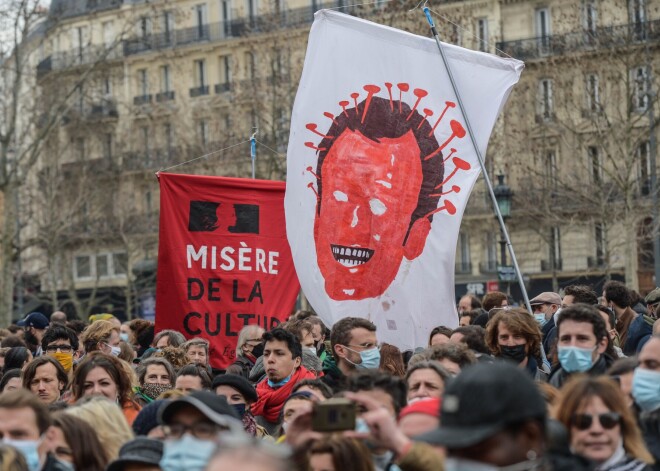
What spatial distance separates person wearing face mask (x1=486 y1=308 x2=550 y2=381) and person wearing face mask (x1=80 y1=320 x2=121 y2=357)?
385 cm

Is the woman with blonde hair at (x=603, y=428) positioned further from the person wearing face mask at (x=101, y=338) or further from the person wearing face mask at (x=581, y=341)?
the person wearing face mask at (x=101, y=338)

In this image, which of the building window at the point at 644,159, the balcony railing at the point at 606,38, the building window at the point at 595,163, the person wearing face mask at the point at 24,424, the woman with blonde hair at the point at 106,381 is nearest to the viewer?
the person wearing face mask at the point at 24,424

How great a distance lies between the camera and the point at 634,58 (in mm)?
32281

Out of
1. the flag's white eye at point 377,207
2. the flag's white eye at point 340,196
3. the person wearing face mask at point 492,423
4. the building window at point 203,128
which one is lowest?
the person wearing face mask at point 492,423

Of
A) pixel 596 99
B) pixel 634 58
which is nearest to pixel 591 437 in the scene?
pixel 634 58

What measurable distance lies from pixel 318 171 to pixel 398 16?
24055mm

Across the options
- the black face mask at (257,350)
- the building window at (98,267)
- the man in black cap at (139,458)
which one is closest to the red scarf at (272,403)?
the black face mask at (257,350)

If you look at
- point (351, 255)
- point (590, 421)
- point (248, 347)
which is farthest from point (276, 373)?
point (590, 421)

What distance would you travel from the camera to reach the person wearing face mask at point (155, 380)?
30.2 feet

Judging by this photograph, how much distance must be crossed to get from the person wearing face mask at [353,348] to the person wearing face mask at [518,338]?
2.46 feet

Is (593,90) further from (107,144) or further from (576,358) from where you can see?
(107,144)

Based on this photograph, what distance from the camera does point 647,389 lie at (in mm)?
6223

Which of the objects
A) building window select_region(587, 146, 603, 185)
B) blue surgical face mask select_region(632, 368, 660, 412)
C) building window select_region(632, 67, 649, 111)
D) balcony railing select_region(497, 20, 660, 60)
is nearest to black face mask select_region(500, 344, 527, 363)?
blue surgical face mask select_region(632, 368, 660, 412)

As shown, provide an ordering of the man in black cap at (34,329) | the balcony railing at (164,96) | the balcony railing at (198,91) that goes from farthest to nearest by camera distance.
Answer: the balcony railing at (198,91), the balcony railing at (164,96), the man in black cap at (34,329)
